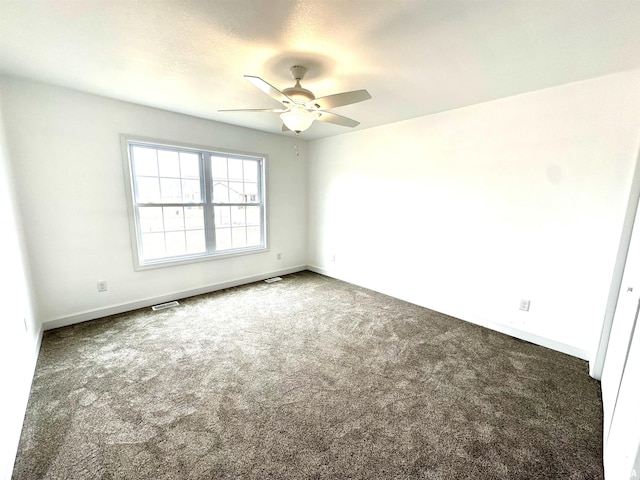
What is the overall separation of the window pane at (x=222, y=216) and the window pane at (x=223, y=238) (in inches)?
3.4

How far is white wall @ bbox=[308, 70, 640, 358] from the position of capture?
2213 millimetres

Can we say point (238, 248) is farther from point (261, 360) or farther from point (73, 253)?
point (261, 360)

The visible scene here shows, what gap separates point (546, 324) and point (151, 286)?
4359mm

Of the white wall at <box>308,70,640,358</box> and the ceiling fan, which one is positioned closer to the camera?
the ceiling fan

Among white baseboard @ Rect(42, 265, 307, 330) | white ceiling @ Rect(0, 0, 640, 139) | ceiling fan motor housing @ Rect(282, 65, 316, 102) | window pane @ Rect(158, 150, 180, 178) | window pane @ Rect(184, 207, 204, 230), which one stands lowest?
white baseboard @ Rect(42, 265, 307, 330)

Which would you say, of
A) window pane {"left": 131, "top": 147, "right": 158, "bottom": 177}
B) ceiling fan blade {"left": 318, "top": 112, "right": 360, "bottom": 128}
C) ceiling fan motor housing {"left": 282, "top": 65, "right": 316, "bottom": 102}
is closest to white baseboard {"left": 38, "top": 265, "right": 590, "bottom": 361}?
window pane {"left": 131, "top": 147, "right": 158, "bottom": 177}

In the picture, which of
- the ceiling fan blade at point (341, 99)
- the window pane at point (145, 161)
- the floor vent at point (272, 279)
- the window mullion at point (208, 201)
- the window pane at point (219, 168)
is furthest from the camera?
the floor vent at point (272, 279)

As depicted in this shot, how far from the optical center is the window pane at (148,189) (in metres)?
3.21

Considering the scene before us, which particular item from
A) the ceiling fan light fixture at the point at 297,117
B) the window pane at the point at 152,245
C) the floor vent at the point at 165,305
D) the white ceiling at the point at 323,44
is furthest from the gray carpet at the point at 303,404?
the white ceiling at the point at 323,44

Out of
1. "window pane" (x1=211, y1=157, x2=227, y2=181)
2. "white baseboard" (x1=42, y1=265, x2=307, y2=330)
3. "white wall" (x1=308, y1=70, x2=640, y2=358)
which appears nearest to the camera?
"white wall" (x1=308, y1=70, x2=640, y2=358)

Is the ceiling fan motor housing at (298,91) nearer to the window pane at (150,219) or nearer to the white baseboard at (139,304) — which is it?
the window pane at (150,219)

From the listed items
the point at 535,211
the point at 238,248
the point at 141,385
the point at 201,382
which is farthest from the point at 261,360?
the point at 535,211

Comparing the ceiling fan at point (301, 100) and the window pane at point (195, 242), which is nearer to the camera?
the ceiling fan at point (301, 100)

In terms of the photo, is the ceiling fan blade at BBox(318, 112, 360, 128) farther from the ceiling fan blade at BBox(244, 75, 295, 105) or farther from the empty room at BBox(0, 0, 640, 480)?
the ceiling fan blade at BBox(244, 75, 295, 105)
